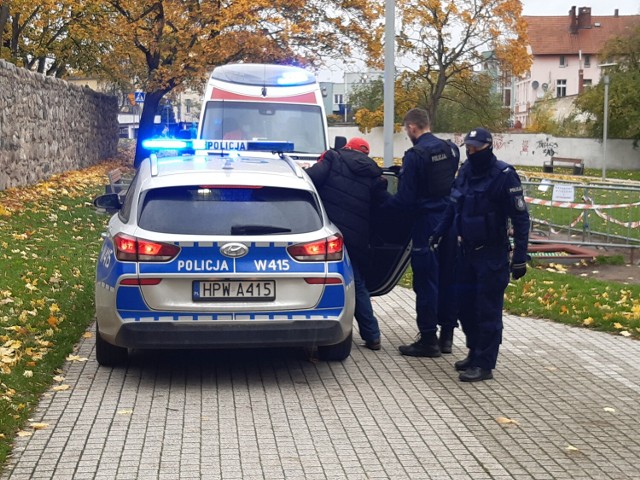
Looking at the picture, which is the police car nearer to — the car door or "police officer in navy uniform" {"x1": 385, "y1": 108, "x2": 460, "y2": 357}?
"police officer in navy uniform" {"x1": 385, "y1": 108, "x2": 460, "y2": 357}

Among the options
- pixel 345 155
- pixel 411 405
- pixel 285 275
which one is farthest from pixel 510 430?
pixel 345 155

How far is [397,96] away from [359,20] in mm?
17746

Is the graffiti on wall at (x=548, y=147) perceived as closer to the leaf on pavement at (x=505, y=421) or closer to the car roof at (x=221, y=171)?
the car roof at (x=221, y=171)

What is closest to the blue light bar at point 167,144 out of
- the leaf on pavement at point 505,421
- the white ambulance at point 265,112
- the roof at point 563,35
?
the leaf on pavement at point 505,421

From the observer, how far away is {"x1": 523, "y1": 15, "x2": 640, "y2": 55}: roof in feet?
357

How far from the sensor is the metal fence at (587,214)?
15133 millimetres

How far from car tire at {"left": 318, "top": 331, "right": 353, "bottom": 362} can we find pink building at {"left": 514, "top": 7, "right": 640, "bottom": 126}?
339ft

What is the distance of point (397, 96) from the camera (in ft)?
168

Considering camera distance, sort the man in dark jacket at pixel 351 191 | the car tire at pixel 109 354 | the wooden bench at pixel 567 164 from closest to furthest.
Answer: the car tire at pixel 109 354, the man in dark jacket at pixel 351 191, the wooden bench at pixel 567 164

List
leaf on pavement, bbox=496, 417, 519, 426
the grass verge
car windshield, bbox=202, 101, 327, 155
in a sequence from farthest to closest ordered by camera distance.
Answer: car windshield, bbox=202, 101, 327, 155
the grass verge
leaf on pavement, bbox=496, 417, 519, 426

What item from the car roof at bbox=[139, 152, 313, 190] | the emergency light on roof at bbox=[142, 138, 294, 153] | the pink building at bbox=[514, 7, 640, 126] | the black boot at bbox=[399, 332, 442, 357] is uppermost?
the pink building at bbox=[514, 7, 640, 126]

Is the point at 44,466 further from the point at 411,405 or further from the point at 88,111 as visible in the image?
the point at 88,111

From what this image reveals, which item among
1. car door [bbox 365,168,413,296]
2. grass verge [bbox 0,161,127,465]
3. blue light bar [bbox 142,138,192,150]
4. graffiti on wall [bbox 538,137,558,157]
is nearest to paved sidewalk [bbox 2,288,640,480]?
grass verge [bbox 0,161,127,465]

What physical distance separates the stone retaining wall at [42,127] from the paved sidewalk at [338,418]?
13253 millimetres
